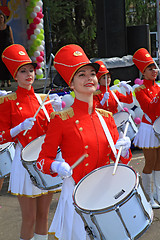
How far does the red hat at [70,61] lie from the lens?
2.65 m

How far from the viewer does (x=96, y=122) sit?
2736 mm

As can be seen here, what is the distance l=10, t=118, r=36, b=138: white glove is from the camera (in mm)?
3229

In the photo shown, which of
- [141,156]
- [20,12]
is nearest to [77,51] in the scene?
[141,156]

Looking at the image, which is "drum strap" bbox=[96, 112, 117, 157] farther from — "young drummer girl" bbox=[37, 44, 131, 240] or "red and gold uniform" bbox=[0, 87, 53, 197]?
"red and gold uniform" bbox=[0, 87, 53, 197]

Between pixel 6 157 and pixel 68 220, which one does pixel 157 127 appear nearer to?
pixel 6 157

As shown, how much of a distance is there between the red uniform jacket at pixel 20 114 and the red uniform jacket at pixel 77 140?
81cm

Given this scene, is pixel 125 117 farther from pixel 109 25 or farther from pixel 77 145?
pixel 109 25

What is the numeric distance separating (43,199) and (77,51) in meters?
1.43

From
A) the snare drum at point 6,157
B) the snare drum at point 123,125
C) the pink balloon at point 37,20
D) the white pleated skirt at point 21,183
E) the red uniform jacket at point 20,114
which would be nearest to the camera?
the white pleated skirt at point 21,183

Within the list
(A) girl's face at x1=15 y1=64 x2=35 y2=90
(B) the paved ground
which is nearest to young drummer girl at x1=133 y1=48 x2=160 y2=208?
(B) the paved ground

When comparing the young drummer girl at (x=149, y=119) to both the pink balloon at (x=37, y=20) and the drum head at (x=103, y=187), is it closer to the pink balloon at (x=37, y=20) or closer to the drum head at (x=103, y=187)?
the drum head at (x=103, y=187)

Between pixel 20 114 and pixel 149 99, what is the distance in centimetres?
189

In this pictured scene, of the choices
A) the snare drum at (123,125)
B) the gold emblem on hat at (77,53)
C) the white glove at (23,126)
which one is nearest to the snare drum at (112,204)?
the gold emblem on hat at (77,53)

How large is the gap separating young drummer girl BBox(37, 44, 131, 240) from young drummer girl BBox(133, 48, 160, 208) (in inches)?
82.3
